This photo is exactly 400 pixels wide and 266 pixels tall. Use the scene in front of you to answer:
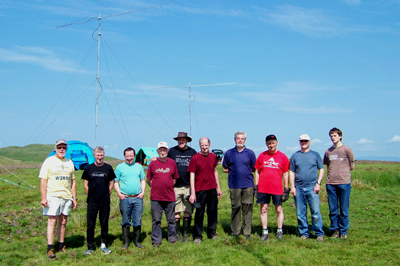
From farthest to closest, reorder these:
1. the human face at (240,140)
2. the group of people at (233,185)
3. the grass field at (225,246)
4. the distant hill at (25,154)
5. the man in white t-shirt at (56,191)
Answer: the distant hill at (25,154) < the human face at (240,140) < the group of people at (233,185) < the man in white t-shirt at (56,191) < the grass field at (225,246)

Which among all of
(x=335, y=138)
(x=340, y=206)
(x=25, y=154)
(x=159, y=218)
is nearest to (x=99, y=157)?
(x=159, y=218)

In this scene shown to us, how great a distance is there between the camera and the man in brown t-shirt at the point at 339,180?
773cm

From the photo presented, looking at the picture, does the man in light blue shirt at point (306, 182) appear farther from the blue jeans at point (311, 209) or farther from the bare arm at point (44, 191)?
the bare arm at point (44, 191)

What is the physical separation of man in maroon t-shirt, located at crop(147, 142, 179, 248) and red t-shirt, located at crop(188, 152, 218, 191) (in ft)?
1.34

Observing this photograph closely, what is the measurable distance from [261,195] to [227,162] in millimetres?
990

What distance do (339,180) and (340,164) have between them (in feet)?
1.10

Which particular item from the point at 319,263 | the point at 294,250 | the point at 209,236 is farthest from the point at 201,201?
the point at 319,263

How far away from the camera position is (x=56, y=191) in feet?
23.0

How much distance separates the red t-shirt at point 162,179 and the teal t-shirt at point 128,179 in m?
0.31

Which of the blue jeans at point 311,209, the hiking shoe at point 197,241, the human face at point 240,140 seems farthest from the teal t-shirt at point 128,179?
the blue jeans at point 311,209

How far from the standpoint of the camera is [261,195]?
773 centimetres

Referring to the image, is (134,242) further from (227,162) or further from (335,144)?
(335,144)

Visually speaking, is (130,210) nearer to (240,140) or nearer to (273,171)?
(240,140)

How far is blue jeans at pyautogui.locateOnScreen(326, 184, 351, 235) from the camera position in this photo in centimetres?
775
